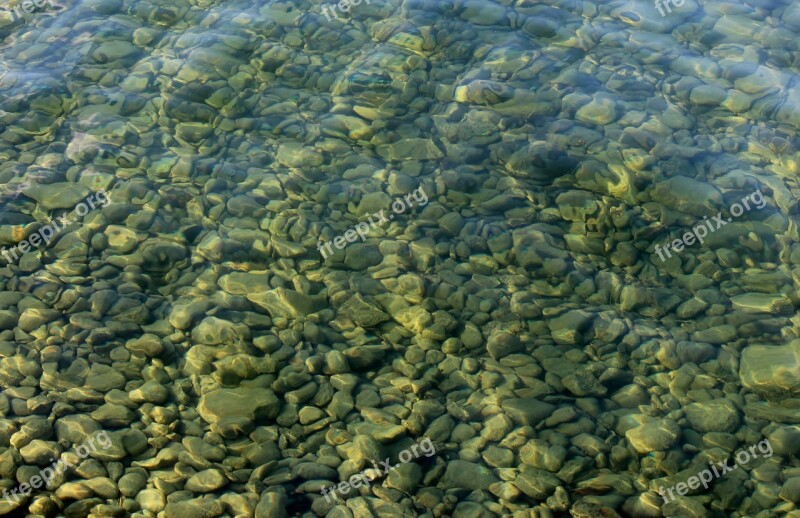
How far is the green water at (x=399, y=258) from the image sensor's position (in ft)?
12.3

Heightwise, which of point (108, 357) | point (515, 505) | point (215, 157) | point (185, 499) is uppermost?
point (215, 157)

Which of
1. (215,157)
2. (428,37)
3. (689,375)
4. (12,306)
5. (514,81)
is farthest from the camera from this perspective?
(428,37)

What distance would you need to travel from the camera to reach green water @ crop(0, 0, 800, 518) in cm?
373

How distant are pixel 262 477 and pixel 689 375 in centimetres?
237

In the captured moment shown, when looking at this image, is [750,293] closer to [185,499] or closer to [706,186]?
[706,186]

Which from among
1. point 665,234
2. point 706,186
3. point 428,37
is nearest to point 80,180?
point 428,37

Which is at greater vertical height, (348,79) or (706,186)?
(348,79)

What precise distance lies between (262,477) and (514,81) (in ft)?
12.1

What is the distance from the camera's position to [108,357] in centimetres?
418

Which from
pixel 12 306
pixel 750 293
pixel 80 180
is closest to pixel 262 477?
pixel 12 306

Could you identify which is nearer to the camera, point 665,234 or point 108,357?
point 108,357

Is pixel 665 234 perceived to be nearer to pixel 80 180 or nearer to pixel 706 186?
pixel 706 186

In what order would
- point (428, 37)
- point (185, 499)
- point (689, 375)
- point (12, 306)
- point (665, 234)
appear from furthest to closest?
point (428, 37), point (665, 234), point (12, 306), point (689, 375), point (185, 499)

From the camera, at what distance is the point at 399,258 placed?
4.74 metres
